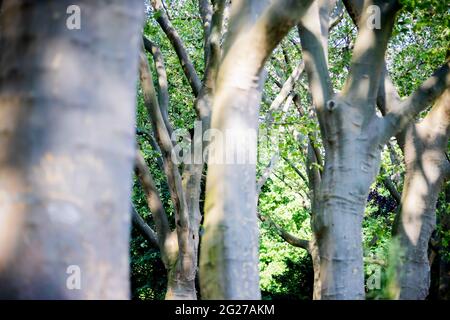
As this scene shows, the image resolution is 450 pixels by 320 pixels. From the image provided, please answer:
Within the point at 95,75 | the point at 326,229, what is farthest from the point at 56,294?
Answer: the point at 326,229

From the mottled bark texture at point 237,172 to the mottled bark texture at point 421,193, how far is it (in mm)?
3766

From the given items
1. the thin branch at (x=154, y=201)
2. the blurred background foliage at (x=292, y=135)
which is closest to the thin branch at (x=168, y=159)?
the thin branch at (x=154, y=201)

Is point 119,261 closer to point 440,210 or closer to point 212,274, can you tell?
point 212,274

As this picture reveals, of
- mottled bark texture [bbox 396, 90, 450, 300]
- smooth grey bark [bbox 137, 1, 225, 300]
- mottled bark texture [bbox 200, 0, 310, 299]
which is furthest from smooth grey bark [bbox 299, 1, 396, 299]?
smooth grey bark [bbox 137, 1, 225, 300]

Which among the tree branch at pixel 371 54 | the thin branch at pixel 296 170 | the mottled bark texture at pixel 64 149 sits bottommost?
the mottled bark texture at pixel 64 149

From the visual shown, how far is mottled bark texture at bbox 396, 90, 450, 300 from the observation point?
755cm

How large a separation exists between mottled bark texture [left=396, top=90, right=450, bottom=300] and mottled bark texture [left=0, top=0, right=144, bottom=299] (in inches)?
238

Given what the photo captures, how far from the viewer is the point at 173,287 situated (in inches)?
445

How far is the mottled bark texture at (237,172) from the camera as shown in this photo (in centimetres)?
408

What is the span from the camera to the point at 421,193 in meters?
7.82

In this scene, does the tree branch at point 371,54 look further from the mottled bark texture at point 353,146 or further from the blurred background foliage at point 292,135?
the blurred background foliage at point 292,135

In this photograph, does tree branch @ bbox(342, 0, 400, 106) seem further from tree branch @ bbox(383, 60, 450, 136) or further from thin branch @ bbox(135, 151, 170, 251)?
thin branch @ bbox(135, 151, 170, 251)

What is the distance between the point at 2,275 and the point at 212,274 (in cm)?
253
